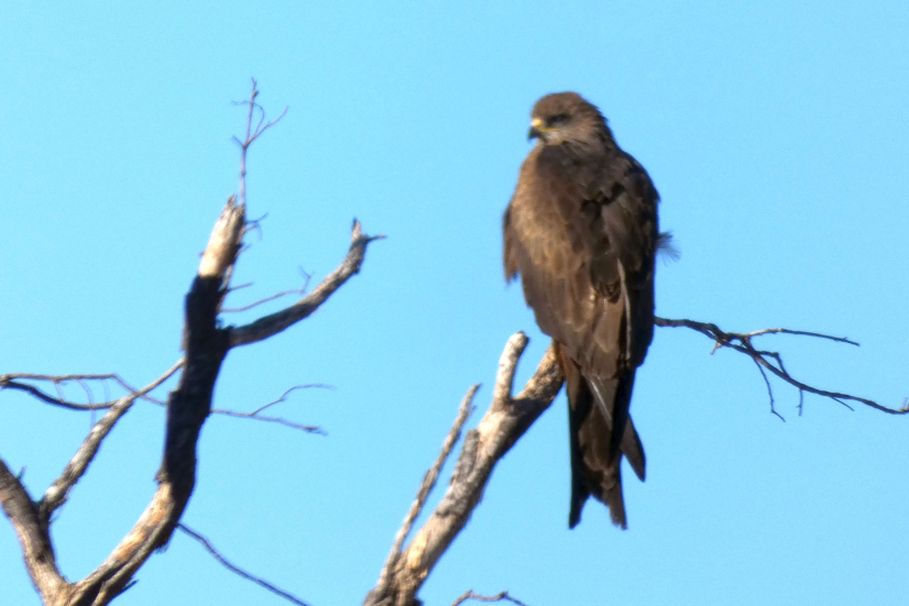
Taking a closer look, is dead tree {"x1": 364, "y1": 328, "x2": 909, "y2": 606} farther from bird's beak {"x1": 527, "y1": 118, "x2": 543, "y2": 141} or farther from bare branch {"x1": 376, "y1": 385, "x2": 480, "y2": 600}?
bird's beak {"x1": 527, "y1": 118, "x2": 543, "y2": 141}

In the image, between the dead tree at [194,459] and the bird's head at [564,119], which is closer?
the dead tree at [194,459]

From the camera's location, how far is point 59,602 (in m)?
4.19

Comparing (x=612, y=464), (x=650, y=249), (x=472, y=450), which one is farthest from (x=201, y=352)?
(x=650, y=249)

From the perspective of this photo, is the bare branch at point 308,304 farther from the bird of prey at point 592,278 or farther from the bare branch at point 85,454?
the bird of prey at point 592,278

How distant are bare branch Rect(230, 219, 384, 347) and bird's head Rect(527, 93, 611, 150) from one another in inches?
124

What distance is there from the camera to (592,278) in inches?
227

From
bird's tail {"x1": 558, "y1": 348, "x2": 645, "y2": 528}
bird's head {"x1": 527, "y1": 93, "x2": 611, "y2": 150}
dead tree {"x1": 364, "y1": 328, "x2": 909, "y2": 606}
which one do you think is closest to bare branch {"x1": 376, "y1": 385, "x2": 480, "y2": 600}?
dead tree {"x1": 364, "y1": 328, "x2": 909, "y2": 606}

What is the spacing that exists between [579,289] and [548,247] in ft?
1.06

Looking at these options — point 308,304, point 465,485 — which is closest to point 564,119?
point 308,304

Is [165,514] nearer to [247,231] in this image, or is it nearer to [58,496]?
[58,496]

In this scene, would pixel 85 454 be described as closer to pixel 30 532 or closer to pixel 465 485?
pixel 30 532

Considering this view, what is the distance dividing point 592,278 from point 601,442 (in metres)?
0.97

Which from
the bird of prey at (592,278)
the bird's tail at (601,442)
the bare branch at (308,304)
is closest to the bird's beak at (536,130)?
the bird of prey at (592,278)

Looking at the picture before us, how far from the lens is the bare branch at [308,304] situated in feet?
13.1
